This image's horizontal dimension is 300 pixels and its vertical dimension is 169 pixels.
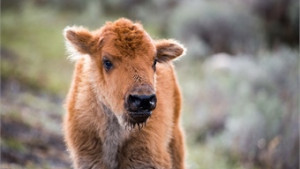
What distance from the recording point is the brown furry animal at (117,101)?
6.77m

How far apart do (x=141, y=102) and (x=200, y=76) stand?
1371cm

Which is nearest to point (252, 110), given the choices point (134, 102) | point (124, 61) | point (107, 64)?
point (107, 64)

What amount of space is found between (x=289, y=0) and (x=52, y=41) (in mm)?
9463

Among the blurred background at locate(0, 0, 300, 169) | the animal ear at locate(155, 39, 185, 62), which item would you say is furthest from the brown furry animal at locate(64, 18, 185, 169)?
the blurred background at locate(0, 0, 300, 169)

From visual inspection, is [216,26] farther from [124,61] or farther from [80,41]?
[124,61]

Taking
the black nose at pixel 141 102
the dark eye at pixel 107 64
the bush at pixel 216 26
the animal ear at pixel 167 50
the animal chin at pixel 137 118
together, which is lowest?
the animal chin at pixel 137 118

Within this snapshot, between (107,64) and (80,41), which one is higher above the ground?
(80,41)

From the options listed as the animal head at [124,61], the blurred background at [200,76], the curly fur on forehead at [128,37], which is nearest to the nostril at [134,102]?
the animal head at [124,61]

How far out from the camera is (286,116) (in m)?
13.0

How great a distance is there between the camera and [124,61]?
6.80 meters

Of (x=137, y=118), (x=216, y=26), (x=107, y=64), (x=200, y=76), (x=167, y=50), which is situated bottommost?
(x=137, y=118)

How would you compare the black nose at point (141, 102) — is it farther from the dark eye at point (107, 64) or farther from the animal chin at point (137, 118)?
the dark eye at point (107, 64)

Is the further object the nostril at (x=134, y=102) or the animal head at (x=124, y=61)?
the animal head at (x=124, y=61)

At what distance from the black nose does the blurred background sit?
11.0 ft
